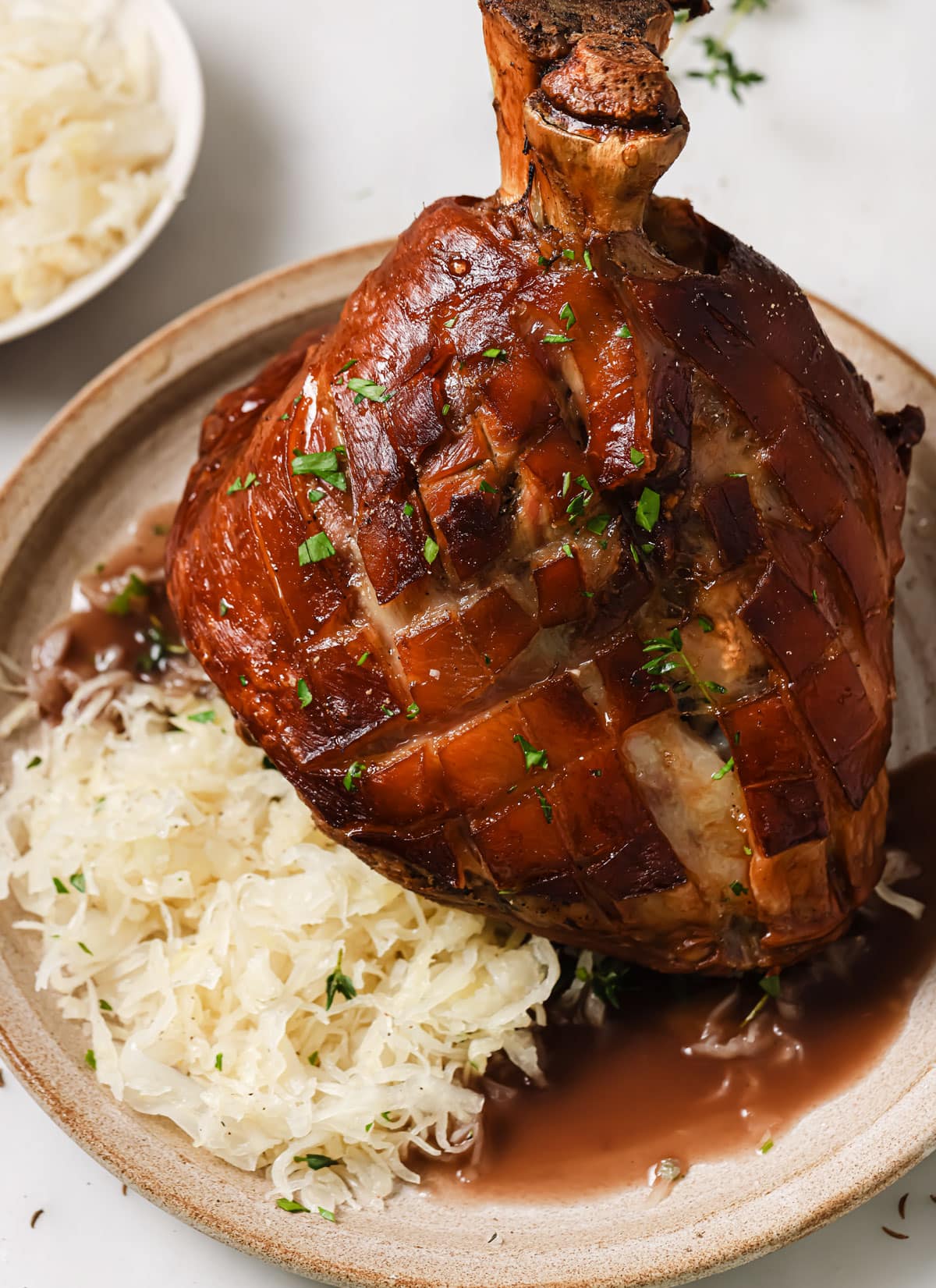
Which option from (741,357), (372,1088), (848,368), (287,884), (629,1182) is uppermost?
(741,357)

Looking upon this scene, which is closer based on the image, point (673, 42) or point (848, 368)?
point (848, 368)

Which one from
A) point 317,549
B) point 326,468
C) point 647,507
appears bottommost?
point 647,507

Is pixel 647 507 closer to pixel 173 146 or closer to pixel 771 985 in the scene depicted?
pixel 771 985

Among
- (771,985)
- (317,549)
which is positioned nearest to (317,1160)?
(771,985)

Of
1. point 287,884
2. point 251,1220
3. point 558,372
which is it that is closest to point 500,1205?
point 251,1220

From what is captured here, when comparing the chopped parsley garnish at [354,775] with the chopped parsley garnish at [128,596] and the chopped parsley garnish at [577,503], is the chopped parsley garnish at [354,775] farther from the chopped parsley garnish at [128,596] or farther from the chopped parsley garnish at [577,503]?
the chopped parsley garnish at [128,596]

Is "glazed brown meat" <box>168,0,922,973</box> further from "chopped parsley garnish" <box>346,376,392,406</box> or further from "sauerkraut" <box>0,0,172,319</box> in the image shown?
"sauerkraut" <box>0,0,172,319</box>

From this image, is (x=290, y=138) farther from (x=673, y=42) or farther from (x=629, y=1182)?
(x=629, y=1182)
